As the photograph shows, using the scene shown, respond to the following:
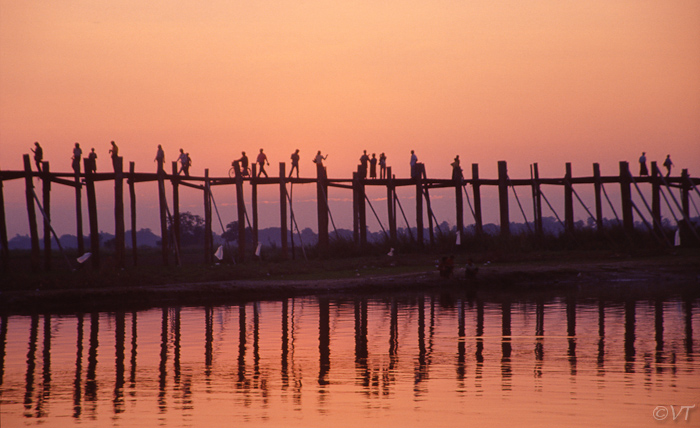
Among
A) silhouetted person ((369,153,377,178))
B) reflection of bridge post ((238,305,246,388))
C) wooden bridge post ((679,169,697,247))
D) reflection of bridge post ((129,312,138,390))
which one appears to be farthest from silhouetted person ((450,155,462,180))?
reflection of bridge post ((129,312,138,390))

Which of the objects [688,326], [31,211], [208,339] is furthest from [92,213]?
[688,326]

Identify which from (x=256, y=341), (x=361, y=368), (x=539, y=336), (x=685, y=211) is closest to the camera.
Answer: (x=361, y=368)

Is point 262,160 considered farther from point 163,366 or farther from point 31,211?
point 163,366

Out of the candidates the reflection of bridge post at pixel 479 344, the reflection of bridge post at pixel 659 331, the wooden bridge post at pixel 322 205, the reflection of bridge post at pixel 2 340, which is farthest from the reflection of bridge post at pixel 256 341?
the wooden bridge post at pixel 322 205

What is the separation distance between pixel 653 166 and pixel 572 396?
24.8 meters

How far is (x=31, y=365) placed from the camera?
1202 centimetres

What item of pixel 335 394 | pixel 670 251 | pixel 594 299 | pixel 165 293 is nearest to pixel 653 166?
pixel 670 251

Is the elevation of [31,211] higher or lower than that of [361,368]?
higher

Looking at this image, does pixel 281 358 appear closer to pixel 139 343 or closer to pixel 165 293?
pixel 139 343

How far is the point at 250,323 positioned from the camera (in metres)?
16.7

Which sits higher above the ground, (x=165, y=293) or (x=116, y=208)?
(x=116, y=208)

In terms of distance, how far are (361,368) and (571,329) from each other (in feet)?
17.5

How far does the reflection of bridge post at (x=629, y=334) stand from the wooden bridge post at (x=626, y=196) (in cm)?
1188

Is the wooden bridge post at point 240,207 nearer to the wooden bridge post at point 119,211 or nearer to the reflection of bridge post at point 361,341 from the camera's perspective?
the wooden bridge post at point 119,211
